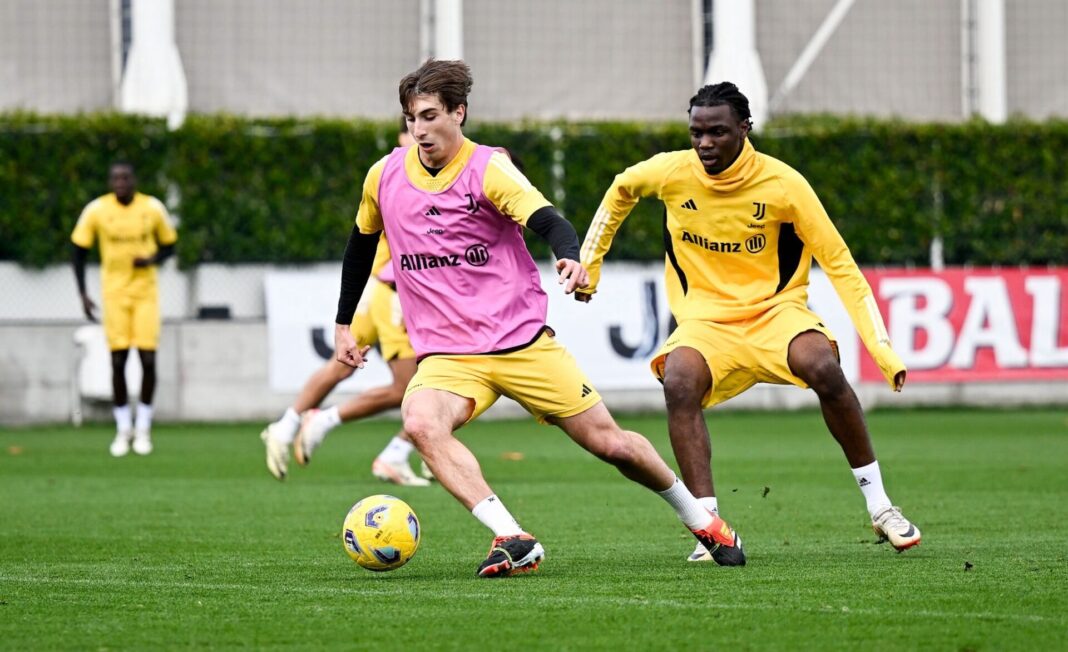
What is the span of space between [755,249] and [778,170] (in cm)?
39

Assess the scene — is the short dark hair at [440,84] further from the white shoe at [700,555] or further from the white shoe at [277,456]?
the white shoe at [277,456]

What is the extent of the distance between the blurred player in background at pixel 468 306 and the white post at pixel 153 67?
16618 millimetres

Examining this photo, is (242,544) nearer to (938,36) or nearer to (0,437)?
(0,437)

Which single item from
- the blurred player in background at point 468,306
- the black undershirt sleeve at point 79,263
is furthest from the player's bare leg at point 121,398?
the blurred player in background at point 468,306

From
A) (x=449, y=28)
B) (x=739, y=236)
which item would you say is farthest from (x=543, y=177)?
(x=739, y=236)

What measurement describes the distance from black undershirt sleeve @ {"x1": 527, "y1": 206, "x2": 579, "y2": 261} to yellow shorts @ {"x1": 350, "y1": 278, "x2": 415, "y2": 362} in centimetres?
605

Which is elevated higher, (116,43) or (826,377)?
(116,43)

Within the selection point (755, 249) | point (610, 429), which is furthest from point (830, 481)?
point (610, 429)

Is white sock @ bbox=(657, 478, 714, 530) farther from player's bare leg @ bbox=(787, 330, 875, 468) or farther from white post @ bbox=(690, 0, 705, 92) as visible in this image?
white post @ bbox=(690, 0, 705, 92)

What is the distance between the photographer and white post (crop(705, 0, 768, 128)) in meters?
26.3

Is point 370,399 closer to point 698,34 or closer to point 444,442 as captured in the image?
point 444,442

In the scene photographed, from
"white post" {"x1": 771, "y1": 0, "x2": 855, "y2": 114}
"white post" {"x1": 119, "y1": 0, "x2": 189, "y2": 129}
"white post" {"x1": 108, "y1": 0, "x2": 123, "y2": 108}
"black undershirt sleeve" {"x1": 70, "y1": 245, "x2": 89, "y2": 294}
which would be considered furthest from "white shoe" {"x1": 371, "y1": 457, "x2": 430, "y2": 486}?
"white post" {"x1": 771, "y1": 0, "x2": 855, "y2": 114}

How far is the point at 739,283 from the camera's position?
846cm

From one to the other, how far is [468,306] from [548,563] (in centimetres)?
123
